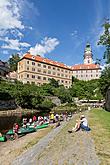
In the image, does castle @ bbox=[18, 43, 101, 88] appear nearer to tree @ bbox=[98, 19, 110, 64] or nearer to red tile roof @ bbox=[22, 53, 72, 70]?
red tile roof @ bbox=[22, 53, 72, 70]

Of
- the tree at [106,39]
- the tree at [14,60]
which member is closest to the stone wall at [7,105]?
the tree at [106,39]

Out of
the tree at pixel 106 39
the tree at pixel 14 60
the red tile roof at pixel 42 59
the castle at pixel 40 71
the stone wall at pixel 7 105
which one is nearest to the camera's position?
the tree at pixel 106 39

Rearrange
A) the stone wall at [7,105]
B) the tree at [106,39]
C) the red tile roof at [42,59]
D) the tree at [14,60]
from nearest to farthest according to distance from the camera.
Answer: the tree at [106,39]
the stone wall at [7,105]
the red tile roof at [42,59]
the tree at [14,60]

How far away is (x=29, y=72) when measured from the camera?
137000 mm

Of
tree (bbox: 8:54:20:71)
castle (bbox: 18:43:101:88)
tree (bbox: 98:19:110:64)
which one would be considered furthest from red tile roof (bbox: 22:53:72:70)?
tree (bbox: 98:19:110:64)

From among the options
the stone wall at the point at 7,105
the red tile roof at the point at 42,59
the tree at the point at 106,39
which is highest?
the red tile roof at the point at 42,59

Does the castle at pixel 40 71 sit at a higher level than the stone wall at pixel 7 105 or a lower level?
higher

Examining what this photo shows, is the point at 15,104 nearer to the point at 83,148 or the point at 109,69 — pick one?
the point at 109,69

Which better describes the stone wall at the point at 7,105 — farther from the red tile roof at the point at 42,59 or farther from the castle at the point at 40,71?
the red tile roof at the point at 42,59

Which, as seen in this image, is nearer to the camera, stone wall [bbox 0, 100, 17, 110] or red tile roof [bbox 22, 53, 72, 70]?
stone wall [bbox 0, 100, 17, 110]

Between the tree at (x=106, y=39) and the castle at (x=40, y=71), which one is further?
the castle at (x=40, y=71)

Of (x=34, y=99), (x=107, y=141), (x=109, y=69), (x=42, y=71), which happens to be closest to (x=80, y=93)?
(x=42, y=71)

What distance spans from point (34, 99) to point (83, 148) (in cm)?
7796

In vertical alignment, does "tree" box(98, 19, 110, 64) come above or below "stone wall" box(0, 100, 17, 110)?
above
